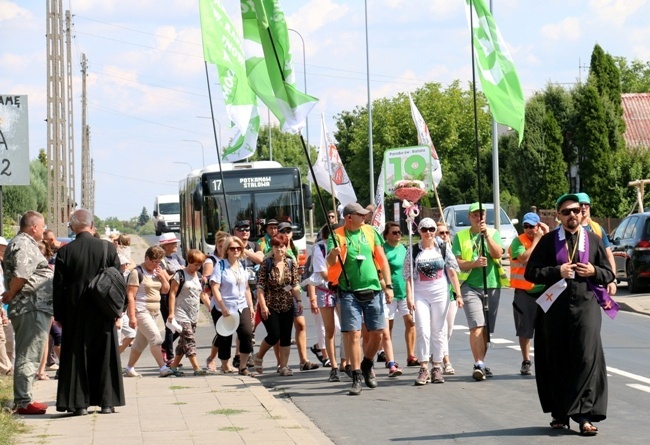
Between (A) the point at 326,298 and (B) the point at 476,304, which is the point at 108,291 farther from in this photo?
(B) the point at 476,304

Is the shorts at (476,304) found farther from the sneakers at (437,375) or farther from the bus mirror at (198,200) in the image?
the bus mirror at (198,200)

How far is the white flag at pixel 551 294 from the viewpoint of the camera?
9906 mm

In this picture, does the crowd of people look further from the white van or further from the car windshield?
the white van

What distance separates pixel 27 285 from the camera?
1131 cm

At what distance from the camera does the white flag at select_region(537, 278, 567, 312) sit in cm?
991

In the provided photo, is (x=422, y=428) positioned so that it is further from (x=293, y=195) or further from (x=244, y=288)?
(x=293, y=195)

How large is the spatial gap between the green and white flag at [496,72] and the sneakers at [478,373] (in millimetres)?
2477

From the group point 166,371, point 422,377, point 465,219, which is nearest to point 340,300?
point 422,377

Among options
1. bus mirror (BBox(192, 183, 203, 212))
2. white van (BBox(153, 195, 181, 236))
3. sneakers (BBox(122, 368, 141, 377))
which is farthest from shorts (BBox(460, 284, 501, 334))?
white van (BBox(153, 195, 181, 236))

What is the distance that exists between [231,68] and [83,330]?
8199mm

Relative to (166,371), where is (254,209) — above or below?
above

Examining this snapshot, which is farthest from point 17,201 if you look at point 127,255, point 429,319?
point 429,319

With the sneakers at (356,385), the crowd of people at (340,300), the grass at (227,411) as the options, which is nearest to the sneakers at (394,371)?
the crowd of people at (340,300)

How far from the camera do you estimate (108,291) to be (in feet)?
35.6
